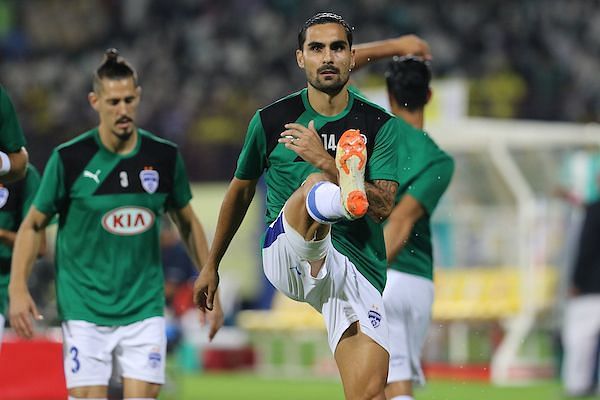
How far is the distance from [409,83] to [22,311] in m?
2.64

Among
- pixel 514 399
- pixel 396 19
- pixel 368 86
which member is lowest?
pixel 514 399

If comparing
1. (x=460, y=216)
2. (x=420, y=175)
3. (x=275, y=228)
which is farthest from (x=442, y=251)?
(x=275, y=228)

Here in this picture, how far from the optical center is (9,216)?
8.19m

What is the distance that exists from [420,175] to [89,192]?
6.44 feet

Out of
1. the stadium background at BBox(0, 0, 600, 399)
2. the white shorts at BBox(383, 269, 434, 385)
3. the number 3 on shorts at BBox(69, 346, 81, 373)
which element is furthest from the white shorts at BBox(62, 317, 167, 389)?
the stadium background at BBox(0, 0, 600, 399)

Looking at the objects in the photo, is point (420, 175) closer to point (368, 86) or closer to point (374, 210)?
point (374, 210)

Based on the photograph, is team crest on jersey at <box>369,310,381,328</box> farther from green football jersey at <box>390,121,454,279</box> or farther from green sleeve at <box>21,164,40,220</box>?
green sleeve at <box>21,164,40,220</box>

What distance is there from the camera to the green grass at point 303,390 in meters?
14.6

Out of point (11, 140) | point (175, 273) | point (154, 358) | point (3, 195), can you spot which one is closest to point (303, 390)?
point (175, 273)

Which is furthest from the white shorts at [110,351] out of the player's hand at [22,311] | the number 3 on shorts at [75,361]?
the player's hand at [22,311]

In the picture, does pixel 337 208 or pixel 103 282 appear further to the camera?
pixel 103 282

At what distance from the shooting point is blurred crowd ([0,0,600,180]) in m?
23.0

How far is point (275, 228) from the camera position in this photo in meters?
6.08

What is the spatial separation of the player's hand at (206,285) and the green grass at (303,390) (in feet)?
24.6
